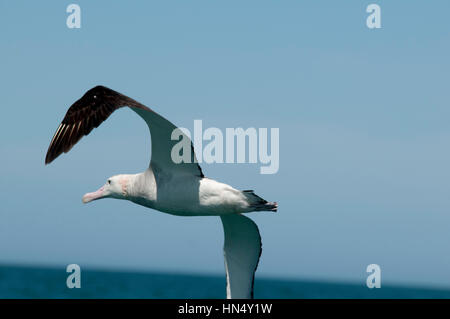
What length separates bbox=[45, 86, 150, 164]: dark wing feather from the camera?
15.2 m

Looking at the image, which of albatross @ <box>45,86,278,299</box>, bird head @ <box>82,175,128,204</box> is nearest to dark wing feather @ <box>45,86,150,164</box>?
albatross @ <box>45,86,278,299</box>

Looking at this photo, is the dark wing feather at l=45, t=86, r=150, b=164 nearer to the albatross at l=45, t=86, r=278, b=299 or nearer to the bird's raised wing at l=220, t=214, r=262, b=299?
the albatross at l=45, t=86, r=278, b=299

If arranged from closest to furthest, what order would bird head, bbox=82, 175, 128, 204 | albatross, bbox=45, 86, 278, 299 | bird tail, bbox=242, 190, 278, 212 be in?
albatross, bbox=45, 86, 278, 299 → bird tail, bbox=242, 190, 278, 212 → bird head, bbox=82, 175, 128, 204

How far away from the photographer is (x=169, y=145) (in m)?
16.8

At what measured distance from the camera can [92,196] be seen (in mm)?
18578

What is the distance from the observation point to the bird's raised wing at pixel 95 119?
49.8 ft

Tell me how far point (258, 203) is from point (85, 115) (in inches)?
155

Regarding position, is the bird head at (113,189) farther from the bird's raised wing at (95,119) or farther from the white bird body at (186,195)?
the bird's raised wing at (95,119)

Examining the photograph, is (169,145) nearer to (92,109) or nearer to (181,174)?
(181,174)

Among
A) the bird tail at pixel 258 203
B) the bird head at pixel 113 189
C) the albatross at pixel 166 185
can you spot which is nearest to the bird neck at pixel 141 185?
the albatross at pixel 166 185
